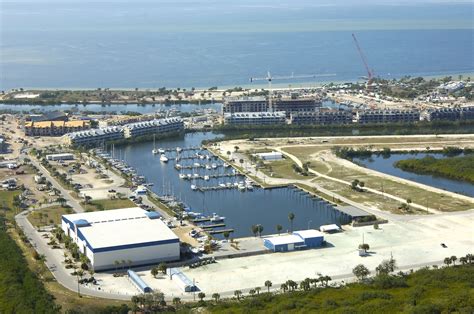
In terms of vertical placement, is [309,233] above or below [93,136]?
below

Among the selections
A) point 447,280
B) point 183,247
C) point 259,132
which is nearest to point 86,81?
point 259,132

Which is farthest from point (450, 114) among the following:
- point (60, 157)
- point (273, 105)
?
point (60, 157)

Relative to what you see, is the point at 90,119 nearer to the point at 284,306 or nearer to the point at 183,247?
the point at 183,247

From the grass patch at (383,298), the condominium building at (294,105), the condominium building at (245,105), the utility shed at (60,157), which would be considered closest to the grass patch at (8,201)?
the utility shed at (60,157)

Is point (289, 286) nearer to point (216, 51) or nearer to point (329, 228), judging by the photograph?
point (329, 228)

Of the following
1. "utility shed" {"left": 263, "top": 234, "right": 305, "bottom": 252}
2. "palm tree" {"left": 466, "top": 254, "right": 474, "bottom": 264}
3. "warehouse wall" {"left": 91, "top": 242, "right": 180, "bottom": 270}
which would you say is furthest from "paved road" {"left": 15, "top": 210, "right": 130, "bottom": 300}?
"palm tree" {"left": 466, "top": 254, "right": 474, "bottom": 264}
